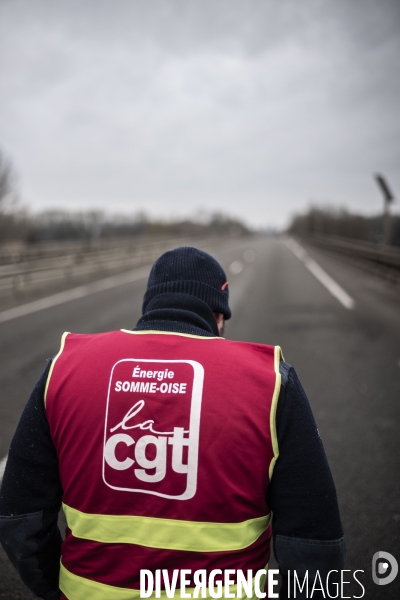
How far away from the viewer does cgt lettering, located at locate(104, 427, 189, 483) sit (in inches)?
52.2

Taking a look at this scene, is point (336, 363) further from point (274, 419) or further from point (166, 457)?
point (166, 457)

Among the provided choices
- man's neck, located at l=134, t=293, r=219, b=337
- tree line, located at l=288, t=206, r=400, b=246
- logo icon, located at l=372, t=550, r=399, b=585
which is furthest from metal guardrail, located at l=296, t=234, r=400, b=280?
man's neck, located at l=134, t=293, r=219, b=337

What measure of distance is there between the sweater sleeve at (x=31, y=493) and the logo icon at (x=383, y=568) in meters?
1.91

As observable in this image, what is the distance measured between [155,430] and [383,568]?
208cm

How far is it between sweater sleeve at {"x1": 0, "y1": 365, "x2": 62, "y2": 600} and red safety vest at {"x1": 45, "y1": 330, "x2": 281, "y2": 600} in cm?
12

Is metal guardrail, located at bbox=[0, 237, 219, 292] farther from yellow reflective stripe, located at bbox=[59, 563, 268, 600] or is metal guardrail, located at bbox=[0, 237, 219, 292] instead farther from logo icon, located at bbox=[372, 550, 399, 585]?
yellow reflective stripe, located at bbox=[59, 563, 268, 600]

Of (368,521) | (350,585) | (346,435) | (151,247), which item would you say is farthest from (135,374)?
(151,247)

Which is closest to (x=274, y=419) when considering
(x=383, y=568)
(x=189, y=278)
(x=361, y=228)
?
(x=189, y=278)

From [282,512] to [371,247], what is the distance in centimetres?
2048

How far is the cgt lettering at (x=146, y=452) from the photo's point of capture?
1.33 m

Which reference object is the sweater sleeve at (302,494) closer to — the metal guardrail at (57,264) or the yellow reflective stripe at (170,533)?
the yellow reflective stripe at (170,533)

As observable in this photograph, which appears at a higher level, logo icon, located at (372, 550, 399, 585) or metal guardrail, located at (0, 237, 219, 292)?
metal guardrail, located at (0, 237, 219, 292)

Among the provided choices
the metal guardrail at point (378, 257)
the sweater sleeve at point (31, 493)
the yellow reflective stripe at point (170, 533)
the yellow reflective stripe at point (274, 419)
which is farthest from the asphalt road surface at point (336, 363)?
the yellow reflective stripe at point (274, 419)

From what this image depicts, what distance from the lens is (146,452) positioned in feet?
4.41
